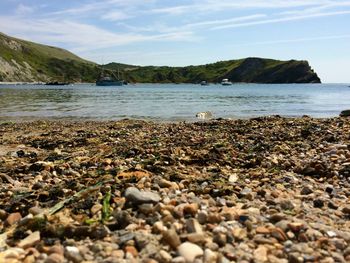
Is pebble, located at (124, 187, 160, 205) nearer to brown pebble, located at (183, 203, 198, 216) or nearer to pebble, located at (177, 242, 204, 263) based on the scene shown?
brown pebble, located at (183, 203, 198, 216)

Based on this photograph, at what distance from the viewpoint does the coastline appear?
5.09 meters

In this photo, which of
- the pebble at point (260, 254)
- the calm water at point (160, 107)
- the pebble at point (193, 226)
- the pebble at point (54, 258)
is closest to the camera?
the pebble at point (54, 258)

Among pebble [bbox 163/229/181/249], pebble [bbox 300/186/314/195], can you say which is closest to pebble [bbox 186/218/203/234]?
pebble [bbox 163/229/181/249]

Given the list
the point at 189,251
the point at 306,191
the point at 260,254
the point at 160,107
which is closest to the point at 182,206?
the point at 189,251

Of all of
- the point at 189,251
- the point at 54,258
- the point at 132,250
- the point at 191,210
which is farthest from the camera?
the point at 191,210

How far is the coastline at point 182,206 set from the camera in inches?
201

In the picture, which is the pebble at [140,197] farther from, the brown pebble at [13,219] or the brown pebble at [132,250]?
the brown pebble at [13,219]

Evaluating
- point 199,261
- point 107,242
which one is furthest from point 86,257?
point 199,261

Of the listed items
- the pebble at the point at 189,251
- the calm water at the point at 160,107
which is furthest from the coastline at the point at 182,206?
the calm water at the point at 160,107

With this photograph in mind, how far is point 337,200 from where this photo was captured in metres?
7.39

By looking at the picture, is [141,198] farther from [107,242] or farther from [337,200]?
[337,200]

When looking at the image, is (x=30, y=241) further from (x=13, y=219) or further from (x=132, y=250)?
(x=132, y=250)

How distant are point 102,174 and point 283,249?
5.16 meters

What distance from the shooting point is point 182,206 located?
626 cm
